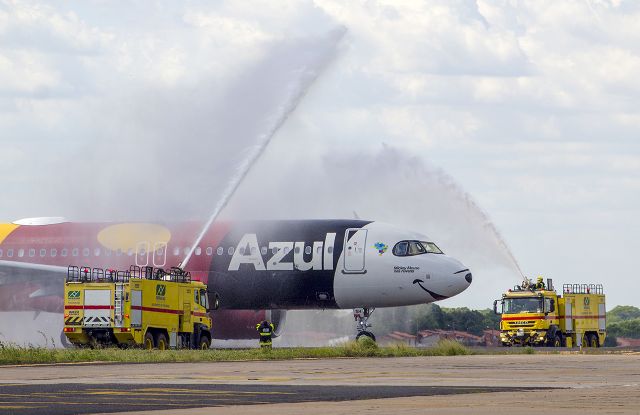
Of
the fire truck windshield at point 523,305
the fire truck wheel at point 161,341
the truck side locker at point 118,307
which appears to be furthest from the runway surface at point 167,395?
the fire truck windshield at point 523,305

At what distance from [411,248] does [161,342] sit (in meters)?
11.8

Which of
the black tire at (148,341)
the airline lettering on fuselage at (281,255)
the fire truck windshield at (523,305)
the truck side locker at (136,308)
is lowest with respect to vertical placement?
the black tire at (148,341)

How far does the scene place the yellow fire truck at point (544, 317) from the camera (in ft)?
193

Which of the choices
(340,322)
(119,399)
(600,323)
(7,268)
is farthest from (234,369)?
(600,323)

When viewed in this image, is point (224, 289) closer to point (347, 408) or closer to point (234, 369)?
point (234, 369)

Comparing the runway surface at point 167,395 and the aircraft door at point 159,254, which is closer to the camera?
the runway surface at point 167,395

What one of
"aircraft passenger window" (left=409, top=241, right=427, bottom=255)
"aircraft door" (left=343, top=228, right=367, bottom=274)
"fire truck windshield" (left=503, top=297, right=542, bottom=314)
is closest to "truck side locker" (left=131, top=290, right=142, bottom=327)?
"aircraft door" (left=343, top=228, right=367, bottom=274)

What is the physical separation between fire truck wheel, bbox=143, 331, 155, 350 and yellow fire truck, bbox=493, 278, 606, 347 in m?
19.1

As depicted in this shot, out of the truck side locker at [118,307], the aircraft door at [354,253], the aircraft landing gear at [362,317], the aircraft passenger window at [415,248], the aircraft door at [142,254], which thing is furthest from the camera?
the aircraft door at [142,254]

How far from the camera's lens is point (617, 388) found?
24.0m

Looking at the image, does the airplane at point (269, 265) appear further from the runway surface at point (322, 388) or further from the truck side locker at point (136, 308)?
the runway surface at point (322, 388)

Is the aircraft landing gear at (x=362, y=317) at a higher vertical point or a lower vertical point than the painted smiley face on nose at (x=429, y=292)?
lower

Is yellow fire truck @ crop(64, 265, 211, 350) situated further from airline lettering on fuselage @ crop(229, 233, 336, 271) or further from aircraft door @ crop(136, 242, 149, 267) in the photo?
aircraft door @ crop(136, 242, 149, 267)

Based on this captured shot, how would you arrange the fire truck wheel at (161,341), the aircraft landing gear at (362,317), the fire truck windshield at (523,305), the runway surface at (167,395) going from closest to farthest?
1. the runway surface at (167,395)
2. the fire truck wheel at (161,341)
3. the aircraft landing gear at (362,317)
4. the fire truck windshield at (523,305)
